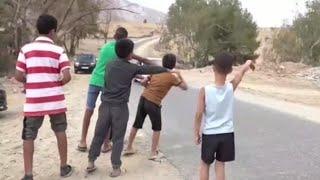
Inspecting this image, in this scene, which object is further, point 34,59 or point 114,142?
point 114,142

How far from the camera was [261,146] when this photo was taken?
10617 mm

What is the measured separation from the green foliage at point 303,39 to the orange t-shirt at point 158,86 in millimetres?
44527

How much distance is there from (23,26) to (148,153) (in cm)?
3016

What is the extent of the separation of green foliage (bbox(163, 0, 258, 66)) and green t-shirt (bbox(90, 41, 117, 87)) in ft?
154

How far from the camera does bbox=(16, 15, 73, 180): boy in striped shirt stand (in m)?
7.45

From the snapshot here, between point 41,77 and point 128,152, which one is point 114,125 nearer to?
point 41,77

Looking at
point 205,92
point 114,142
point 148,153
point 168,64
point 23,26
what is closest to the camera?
point 205,92

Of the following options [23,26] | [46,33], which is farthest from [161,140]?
[23,26]

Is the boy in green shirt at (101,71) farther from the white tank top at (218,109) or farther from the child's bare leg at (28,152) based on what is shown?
the white tank top at (218,109)

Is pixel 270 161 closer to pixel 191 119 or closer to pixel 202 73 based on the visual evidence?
pixel 191 119

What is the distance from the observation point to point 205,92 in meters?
6.44

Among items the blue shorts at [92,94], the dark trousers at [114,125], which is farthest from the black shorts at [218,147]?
the blue shorts at [92,94]

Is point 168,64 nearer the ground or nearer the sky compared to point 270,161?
nearer the sky

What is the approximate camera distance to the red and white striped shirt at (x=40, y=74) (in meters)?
7.45
